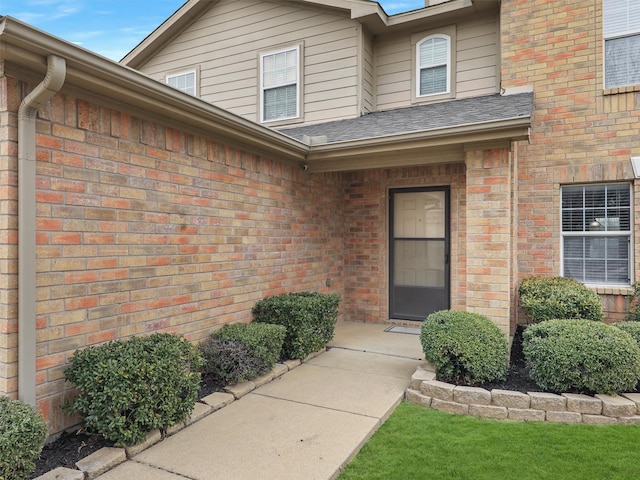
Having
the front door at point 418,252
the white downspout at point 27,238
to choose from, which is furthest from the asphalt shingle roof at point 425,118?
the white downspout at point 27,238

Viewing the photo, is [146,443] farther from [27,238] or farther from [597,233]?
[597,233]

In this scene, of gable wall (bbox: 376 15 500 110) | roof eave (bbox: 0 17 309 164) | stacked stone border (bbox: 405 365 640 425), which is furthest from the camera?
gable wall (bbox: 376 15 500 110)

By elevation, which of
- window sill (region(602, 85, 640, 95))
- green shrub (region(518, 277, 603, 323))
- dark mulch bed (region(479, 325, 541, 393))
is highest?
window sill (region(602, 85, 640, 95))

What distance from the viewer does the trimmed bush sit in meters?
4.33

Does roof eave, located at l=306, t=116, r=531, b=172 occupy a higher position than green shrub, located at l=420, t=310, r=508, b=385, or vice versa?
roof eave, located at l=306, t=116, r=531, b=172

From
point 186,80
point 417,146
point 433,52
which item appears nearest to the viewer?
point 417,146

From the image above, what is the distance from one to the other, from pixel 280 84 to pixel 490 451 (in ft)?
23.4

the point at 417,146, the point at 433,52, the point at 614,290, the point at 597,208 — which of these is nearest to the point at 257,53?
the point at 433,52

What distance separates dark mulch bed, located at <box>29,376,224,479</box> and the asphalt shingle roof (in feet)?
14.2

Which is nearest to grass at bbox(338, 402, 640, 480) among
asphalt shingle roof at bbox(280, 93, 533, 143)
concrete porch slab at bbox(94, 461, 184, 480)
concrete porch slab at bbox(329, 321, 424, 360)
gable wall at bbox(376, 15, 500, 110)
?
concrete porch slab at bbox(94, 461, 184, 480)

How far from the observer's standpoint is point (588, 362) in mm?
3859

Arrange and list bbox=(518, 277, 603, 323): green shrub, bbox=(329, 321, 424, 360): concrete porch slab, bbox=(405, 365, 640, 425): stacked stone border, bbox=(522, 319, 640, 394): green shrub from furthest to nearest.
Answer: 1. bbox=(329, 321, 424, 360): concrete porch slab
2. bbox=(518, 277, 603, 323): green shrub
3. bbox=(522, 319, 640, 394): green shrub
4. bbox=(405, 365, 640, 425): stacked stone border

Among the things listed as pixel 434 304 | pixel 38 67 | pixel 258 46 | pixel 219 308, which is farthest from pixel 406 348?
pixel 258 46

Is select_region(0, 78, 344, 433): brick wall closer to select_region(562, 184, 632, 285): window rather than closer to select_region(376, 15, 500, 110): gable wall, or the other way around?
select_region(376, 15, 500, 110): gable wall
